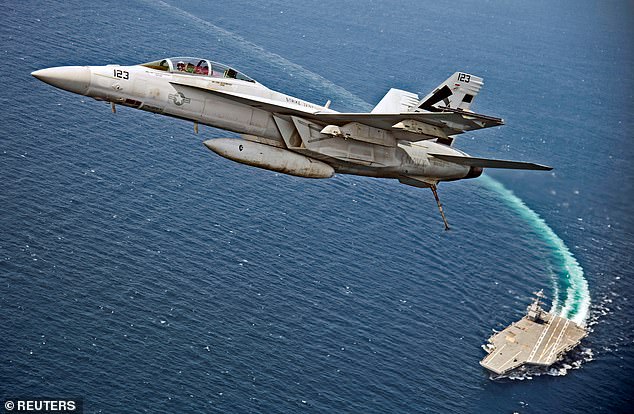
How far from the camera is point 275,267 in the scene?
129 meters

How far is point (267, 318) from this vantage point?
121 metres

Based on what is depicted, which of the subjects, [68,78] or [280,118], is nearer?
[68,78]

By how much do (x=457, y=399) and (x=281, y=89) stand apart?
75.6 m

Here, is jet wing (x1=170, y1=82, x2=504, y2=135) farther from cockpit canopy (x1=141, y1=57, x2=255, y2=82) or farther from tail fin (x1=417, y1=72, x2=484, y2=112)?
tail fin (x1=417, y1=72, x2=484, y2=112)

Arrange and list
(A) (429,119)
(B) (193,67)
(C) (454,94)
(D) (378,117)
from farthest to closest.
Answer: (C) (454,94) < (B) (193,67) < (D) (378,117) < (A) (429,119)

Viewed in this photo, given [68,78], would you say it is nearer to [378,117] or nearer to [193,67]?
[193,67]

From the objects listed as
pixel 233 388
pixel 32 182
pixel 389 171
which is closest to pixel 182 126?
pixel 32 182

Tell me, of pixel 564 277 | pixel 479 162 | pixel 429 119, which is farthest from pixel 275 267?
pixel 429 119

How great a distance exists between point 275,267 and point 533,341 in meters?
44.3

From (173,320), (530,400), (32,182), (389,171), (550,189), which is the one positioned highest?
(389,171)

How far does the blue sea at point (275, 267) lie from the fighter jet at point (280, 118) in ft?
152

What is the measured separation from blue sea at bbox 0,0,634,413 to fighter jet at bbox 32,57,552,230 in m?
46.3

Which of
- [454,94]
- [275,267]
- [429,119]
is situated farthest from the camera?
[275,267]

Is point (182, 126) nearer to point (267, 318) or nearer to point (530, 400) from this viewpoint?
point (267, 318)
